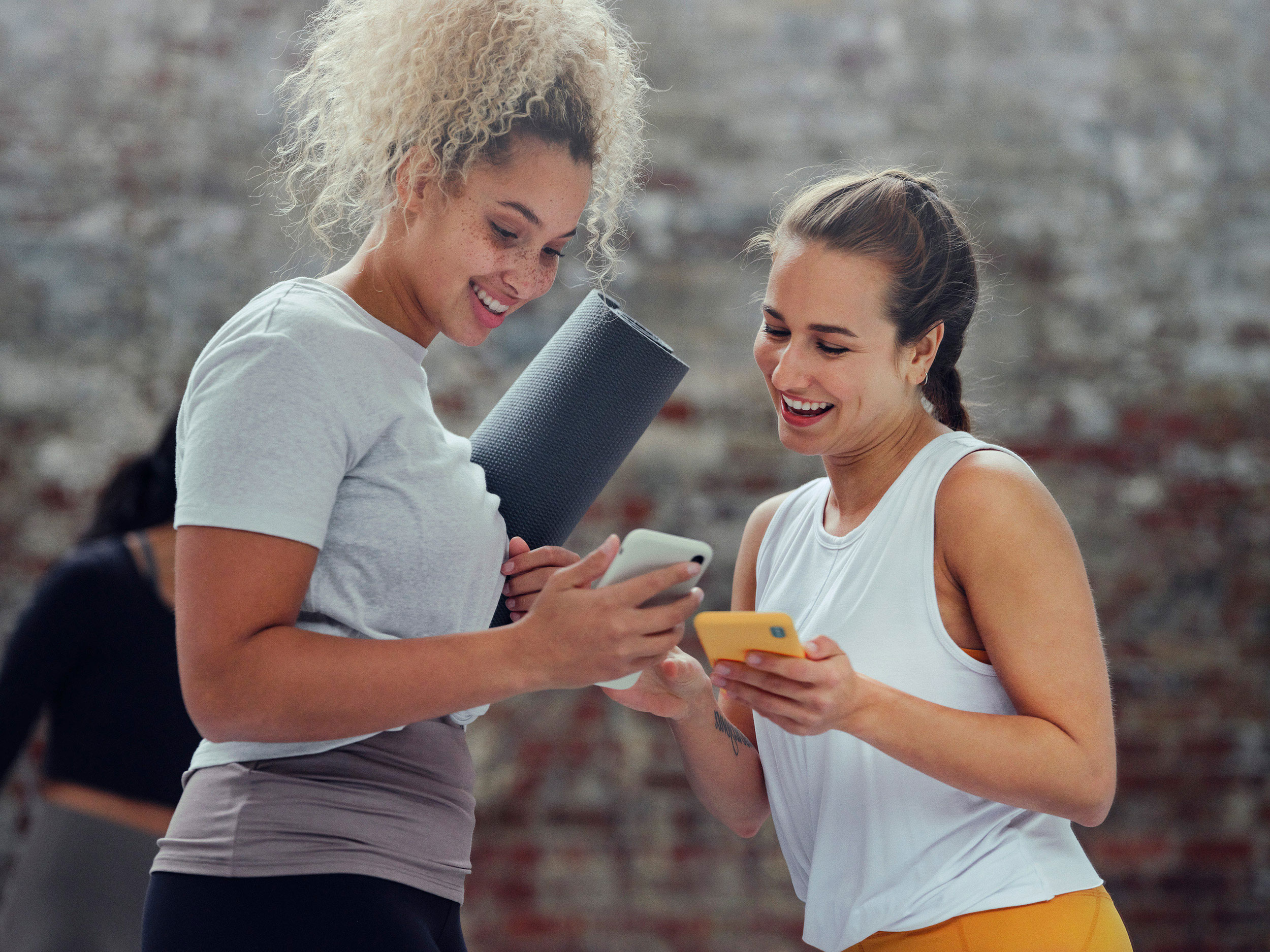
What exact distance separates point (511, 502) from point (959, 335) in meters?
0.74

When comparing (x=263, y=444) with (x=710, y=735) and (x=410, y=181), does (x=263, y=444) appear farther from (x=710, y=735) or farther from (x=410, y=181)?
(x=710, y=735)

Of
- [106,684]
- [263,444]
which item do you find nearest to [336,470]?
[263,444]

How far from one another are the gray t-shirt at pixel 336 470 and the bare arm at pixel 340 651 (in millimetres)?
37

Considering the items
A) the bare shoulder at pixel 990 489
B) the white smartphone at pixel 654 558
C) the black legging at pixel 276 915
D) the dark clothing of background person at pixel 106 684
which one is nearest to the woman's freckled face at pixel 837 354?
the bare shoulder at pixel 990 489

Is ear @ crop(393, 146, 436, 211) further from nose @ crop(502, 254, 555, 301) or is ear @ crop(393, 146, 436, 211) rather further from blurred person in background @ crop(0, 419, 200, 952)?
blurred person in background @ crop(0, 419, 200, 952)

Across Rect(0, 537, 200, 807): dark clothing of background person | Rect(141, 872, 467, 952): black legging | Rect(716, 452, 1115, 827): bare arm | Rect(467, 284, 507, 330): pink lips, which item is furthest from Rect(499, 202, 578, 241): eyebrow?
Rect(0, 537, 200, 807): dark clothing of background person

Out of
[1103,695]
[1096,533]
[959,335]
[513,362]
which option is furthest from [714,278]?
[1103,695]

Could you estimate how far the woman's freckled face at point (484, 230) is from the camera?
1.23 meters

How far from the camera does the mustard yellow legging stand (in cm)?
126

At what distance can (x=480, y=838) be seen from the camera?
2.86 m

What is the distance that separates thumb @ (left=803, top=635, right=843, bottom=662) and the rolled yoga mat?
365 millimetres

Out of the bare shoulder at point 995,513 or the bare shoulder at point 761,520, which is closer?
the bare shoulder at point 995,513

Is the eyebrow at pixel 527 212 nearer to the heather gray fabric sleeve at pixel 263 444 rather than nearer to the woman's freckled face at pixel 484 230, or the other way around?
the woman's freckled face at pixel 484 230

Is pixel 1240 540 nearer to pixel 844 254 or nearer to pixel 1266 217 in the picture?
pixel 1266 217
